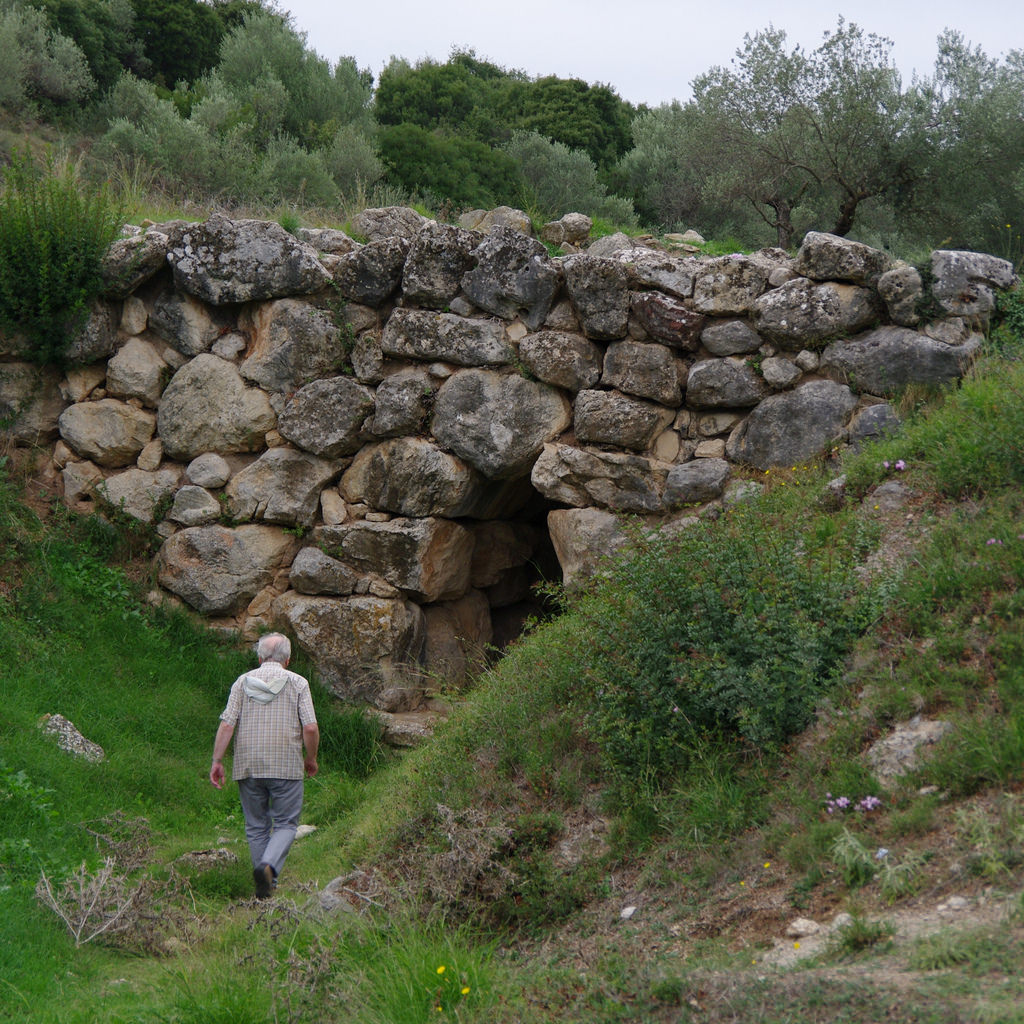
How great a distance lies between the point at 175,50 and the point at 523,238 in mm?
14500

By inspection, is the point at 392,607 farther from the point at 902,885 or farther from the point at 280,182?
the point at 280,182

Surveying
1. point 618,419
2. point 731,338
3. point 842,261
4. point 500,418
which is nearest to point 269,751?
point 500,418

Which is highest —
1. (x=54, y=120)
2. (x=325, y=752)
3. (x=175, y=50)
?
(x=175, y=50)

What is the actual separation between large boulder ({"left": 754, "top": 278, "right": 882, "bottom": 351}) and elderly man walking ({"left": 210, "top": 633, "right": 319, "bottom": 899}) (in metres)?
4.37

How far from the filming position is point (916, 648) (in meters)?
4.25

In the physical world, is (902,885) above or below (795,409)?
below

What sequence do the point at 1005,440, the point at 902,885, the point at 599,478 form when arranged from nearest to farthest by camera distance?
the point at 902,885 → the point at 1005,440 → the point at 599,478

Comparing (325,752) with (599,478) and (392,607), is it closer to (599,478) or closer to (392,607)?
(392,607)

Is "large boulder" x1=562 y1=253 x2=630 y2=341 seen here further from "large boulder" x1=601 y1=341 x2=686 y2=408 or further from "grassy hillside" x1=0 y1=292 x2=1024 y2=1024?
"grassy hillside" x1=0 y1=292 x2=1024 y2=1024

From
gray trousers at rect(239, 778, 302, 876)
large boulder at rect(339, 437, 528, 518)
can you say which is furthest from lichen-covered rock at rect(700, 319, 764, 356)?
gray trousers at rect(239, 778, 302, 876)

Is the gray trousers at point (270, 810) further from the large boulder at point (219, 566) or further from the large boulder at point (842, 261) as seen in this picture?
the large boulder at point (842, 261)

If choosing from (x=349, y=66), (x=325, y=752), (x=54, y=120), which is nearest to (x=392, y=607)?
(x=325, y=752)

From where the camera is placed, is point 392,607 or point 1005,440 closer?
point 1005,440

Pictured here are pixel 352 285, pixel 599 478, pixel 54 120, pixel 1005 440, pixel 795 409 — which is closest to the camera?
pixel 1005 440
